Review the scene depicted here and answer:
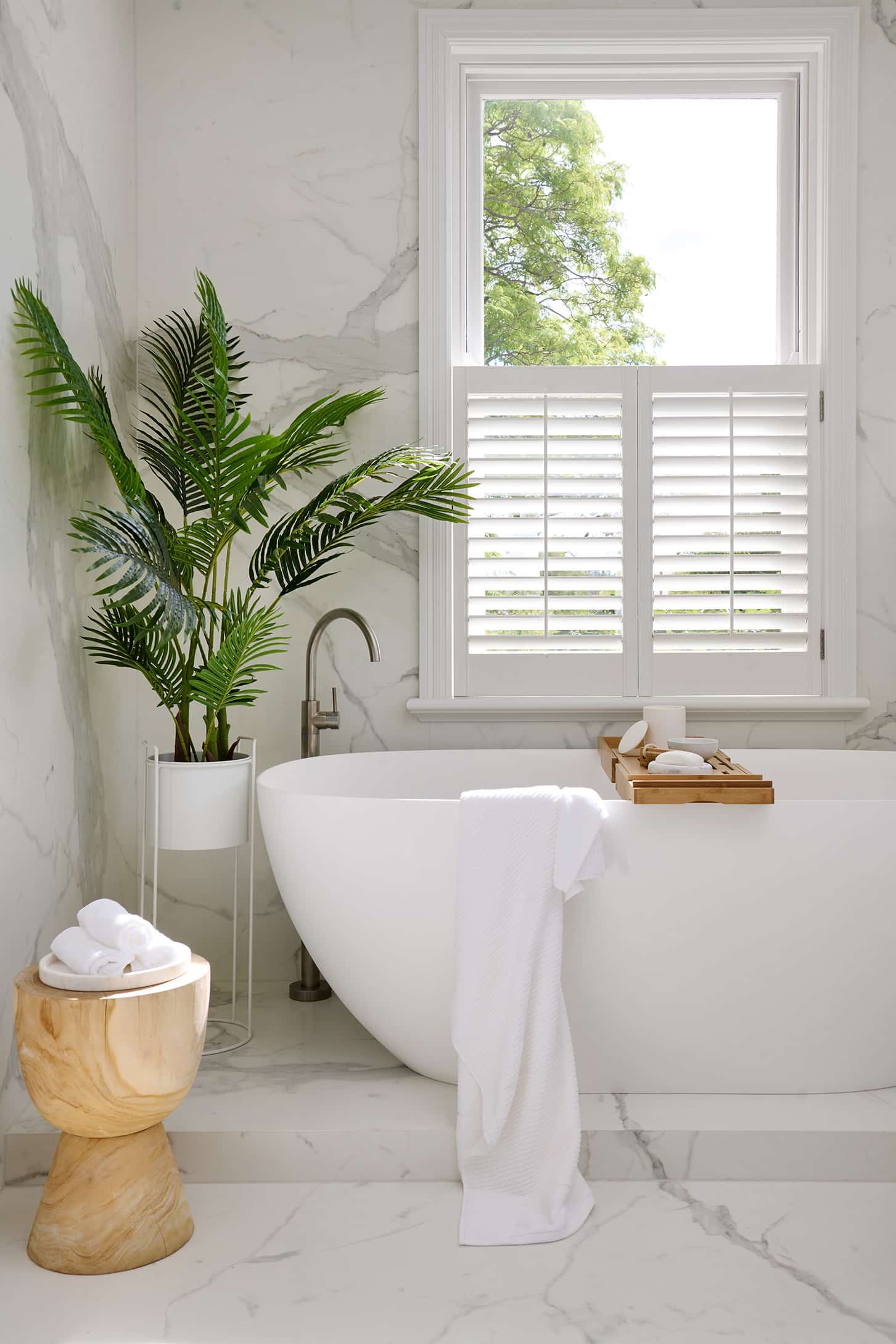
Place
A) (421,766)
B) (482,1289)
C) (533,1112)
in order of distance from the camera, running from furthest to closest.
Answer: (421,766), (533,1112), (482,1289)

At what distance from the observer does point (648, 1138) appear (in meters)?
1.75

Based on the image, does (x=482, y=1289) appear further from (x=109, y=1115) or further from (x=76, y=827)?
(x=76, y=827)

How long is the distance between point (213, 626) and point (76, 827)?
512 mm

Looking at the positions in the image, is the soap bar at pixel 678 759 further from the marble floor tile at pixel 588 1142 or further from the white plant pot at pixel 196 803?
the white plant pot at pixel 196 803

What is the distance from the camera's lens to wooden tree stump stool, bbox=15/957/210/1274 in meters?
1.47

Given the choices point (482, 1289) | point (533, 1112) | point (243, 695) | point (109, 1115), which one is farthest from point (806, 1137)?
point (243, 695)

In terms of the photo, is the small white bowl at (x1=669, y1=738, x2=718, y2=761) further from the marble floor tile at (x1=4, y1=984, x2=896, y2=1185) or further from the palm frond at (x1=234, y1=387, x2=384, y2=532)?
the palm frond at (x1=234, y1=387, x2=384, y2=532)

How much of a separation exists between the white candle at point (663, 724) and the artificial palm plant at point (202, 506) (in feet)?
2.15

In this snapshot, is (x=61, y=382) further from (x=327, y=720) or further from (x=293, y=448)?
(x=327, y=720)

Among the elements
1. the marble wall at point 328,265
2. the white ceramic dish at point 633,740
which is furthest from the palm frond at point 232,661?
the white ceramic dish at point 633,740

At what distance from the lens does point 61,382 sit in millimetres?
2074

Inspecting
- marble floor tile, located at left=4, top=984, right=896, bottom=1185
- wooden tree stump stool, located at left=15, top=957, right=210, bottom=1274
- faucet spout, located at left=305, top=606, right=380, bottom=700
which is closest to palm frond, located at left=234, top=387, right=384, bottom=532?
faucet spout, located at left=305, top=606, right=380, bottom=700

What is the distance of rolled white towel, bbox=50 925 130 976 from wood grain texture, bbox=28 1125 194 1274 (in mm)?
248

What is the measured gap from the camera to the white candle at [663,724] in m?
2.35
